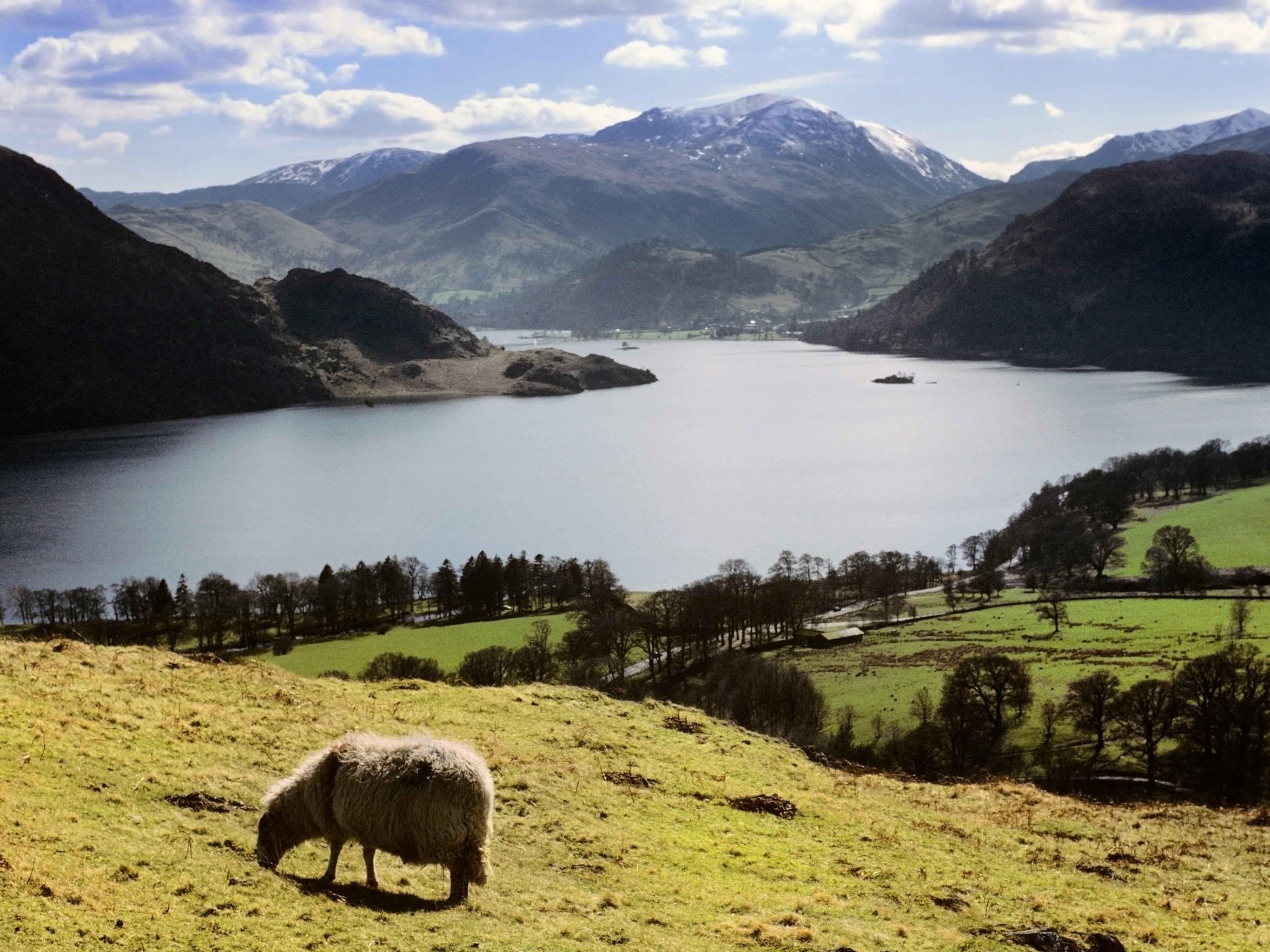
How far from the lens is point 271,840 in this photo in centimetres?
1298

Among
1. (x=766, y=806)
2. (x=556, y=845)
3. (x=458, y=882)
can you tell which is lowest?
(x=766, y=806)

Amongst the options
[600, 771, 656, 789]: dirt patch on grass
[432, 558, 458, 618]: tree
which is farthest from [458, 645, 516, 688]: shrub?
Answer: [600, 771, 656, 789]: dirt patch on grass

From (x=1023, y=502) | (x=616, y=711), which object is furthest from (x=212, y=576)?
(x=1023, y=502)

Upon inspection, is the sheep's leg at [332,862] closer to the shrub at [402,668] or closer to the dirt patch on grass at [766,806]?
the dirt patch on grass at [766,806]

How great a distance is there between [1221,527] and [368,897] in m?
110

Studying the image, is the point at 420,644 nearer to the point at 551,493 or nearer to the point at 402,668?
the point at 402,668

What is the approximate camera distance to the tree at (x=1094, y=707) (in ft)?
142

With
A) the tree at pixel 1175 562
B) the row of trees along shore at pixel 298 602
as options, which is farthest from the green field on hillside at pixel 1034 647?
the row of trees along shore at pixel 298 602

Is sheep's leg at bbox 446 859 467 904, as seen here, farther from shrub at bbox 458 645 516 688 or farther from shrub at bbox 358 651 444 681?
shrub at bbox 458 645 516 688

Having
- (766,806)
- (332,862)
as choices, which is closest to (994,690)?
(766,806)

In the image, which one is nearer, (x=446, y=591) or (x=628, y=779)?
(x=628, y=779)

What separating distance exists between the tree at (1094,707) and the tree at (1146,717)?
1.73ft

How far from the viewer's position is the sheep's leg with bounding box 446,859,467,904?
12820mm

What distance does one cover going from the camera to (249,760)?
16.8m
